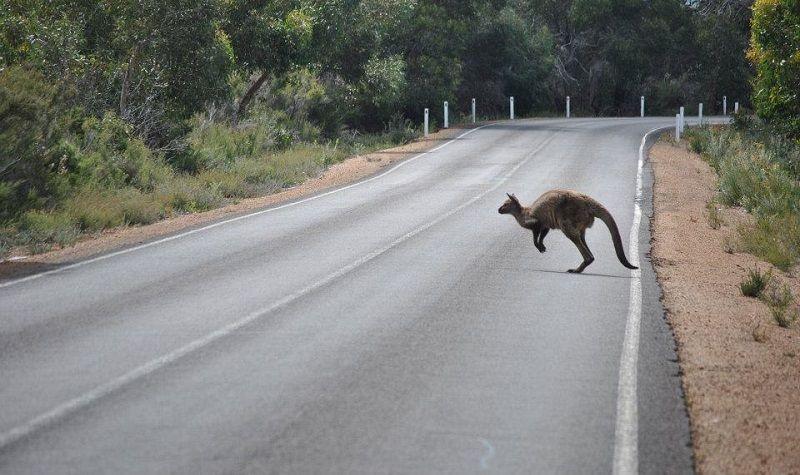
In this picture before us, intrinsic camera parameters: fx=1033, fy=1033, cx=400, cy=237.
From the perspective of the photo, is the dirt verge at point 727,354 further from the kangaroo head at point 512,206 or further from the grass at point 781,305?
the kangaroo head at point 512,206

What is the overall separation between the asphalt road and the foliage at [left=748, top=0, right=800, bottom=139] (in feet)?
32.1

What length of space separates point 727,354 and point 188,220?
1255cm

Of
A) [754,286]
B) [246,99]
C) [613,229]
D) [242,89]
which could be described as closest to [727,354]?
[613,229]

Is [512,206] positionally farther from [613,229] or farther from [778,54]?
[778,54]

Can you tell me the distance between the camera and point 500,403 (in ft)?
25.1

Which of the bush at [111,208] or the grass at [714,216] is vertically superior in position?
the bush at [111,208]

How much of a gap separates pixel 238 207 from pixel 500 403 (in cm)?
1538

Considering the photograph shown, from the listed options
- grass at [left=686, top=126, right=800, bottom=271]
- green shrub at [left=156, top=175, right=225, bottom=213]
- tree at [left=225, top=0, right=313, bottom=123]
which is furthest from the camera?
tree at [left=225, top=0, right=313, bottom=123]

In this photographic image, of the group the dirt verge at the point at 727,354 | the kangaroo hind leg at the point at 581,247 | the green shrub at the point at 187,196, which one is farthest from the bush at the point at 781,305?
the green shrub at the point at 187,196

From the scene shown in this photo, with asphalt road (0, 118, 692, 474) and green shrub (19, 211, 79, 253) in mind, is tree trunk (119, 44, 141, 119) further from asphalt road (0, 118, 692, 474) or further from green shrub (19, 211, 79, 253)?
asphalt road (0, 118, 692, 474)

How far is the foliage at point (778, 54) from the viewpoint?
2395 cm

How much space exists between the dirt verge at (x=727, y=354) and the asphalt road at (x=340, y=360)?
22cm

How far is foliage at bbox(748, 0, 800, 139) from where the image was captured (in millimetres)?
23953

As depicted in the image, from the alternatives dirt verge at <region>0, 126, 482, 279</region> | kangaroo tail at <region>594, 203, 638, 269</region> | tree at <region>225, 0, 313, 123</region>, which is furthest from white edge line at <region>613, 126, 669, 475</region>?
tree at <region>225, 0, 313, 123</region>
